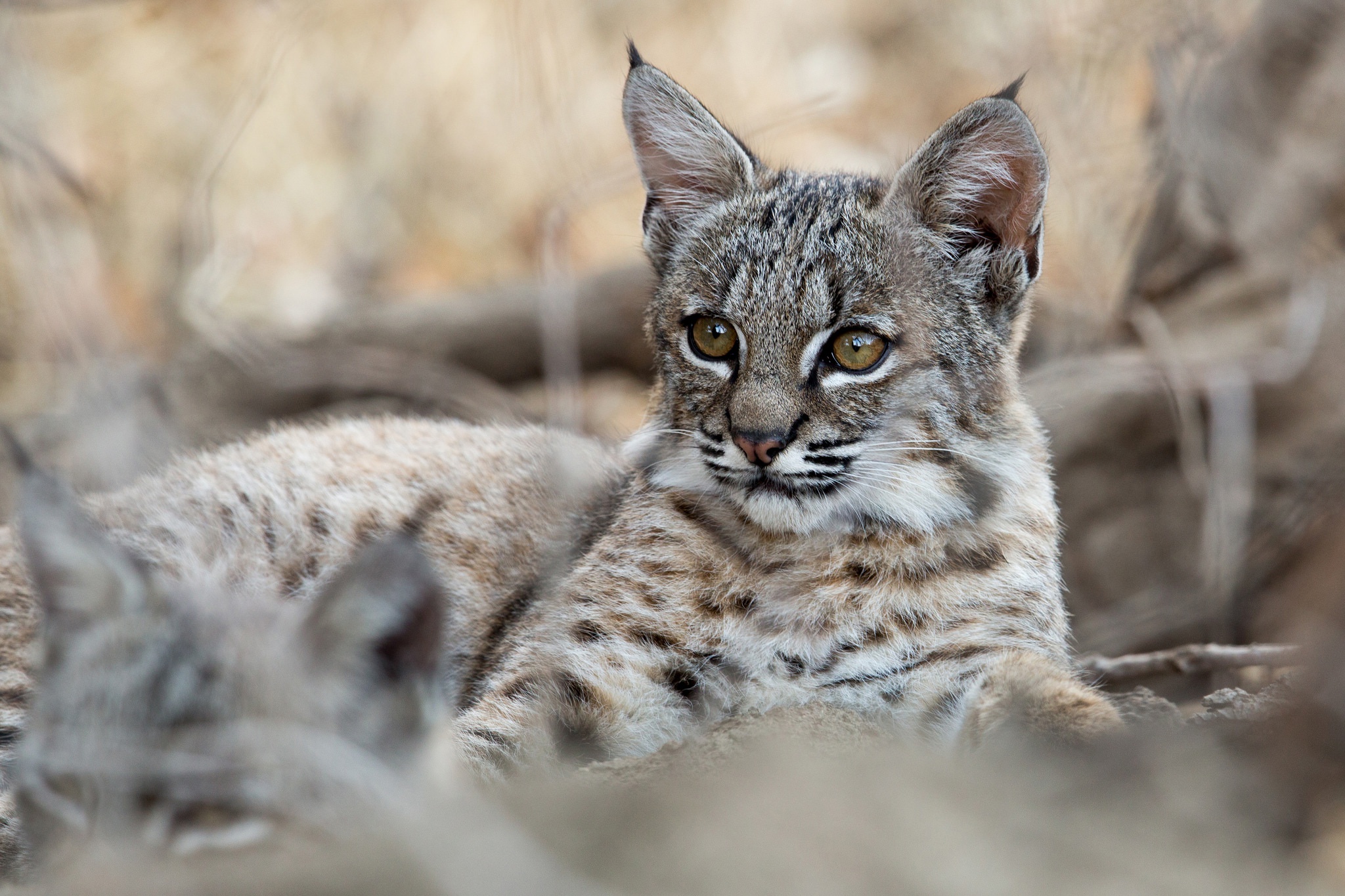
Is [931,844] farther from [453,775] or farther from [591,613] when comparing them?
[591,613]

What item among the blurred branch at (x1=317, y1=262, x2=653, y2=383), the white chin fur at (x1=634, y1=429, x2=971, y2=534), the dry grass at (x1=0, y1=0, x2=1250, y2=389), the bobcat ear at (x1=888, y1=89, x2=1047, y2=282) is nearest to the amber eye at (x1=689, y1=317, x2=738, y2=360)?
the white chin fur at (x1=634, y1=429, x2=971, y2=534)

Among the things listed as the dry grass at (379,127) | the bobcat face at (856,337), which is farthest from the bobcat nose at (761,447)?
the dry grass at (379,127)

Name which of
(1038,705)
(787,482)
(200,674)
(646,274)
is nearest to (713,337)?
(787,482)

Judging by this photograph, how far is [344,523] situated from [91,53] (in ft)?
22.5

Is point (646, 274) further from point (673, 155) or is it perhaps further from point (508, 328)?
point (673, 155)

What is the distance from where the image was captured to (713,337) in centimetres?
356

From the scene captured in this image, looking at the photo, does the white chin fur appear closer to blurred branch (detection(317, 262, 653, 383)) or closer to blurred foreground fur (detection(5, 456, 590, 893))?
blurred foreground fur (detection(5, 456, 590, 893))

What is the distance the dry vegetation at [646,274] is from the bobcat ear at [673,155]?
19 cm

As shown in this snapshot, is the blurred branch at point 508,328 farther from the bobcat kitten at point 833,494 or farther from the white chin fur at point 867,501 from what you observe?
the white chin fur at point 867,501

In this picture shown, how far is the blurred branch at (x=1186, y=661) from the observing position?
3.51m

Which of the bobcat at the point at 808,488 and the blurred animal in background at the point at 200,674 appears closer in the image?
the blurred animal in background at the point at 200,674

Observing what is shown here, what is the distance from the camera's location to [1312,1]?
6.70 meters

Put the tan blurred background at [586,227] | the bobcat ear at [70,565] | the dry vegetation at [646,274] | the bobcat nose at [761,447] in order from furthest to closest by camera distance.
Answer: the tan blurred background at [586,227] → the bobcat nose at [761,447] → the bobcat ear at [70,565] → the dry vegetation at [646,274]

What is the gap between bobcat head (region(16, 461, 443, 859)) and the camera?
235 centimetres
